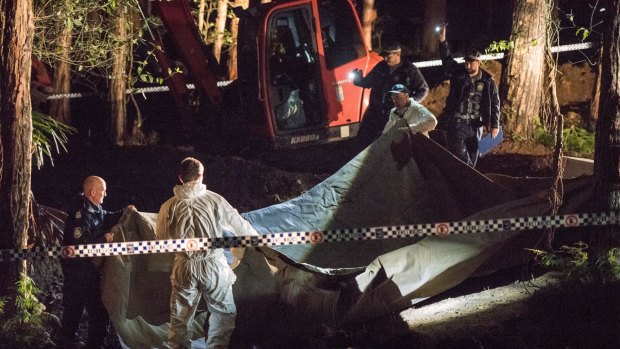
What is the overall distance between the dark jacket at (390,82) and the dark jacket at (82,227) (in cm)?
449

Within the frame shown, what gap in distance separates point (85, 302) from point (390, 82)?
194 inches

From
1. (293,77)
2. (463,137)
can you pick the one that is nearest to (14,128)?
(463,137)

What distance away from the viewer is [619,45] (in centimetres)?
700

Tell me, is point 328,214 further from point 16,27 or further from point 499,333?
point 16,27

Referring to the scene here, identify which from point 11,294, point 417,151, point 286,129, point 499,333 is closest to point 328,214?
point 417,151

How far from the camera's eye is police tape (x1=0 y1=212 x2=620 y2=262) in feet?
22.1

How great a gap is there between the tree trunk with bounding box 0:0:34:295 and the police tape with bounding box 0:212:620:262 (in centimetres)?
19

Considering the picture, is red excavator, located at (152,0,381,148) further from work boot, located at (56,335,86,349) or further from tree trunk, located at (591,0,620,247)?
work boot, located at (56,335,86,349)

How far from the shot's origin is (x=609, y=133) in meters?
7.09

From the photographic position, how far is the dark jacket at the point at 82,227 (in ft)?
23.0

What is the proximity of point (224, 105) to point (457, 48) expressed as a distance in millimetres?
7642

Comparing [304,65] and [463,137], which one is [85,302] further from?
[304,65]

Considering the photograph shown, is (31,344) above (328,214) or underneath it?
underneath

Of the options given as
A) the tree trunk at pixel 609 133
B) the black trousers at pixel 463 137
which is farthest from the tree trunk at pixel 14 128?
the tree trunk at pixel 609 133
